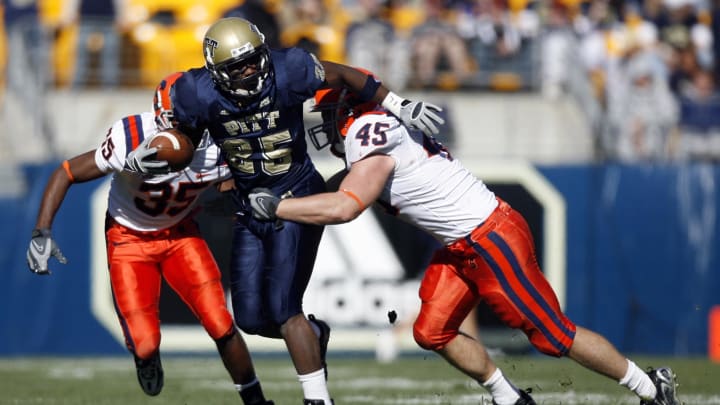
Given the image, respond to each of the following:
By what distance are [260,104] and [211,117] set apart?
0.20 metres

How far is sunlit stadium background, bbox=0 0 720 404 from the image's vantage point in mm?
9438

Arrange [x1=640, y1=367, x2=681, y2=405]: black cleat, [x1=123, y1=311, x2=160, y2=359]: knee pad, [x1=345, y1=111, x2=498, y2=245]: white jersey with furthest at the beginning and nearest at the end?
[x1=123, y1=311, x2=160, y2=359]: knee pad
[x1=640, y1=367, x2=681, y2=405]: black cleat
[x1=345, y1=111, x2=498, y2=245]: white jersey

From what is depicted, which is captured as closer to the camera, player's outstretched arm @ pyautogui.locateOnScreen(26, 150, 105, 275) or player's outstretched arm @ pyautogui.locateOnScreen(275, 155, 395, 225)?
player's outstretched arm @ pyautogui.locateOnScreen(275, 155, 395, 225)

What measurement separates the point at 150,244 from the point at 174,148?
2.97 feet

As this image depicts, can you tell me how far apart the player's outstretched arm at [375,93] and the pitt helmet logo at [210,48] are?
48 cm

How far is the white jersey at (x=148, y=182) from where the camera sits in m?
5.49

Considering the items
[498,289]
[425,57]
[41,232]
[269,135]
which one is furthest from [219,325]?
[425,57]

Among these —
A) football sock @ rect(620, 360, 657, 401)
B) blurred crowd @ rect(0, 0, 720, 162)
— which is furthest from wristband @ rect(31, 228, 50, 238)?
blurred crowd @ rect(0, 0, 720, 162)

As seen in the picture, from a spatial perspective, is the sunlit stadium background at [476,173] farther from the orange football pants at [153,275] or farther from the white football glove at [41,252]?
the white football glove at [41,252]

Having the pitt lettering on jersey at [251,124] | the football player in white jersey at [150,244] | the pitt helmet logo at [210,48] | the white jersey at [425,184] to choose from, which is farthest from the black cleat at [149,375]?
the pitt helmet logo at [210,48]

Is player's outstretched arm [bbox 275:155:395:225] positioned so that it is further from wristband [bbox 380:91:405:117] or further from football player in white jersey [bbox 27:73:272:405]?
football player in white jersey [bbox 27:73:272:405]

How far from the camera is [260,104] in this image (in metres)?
4.94

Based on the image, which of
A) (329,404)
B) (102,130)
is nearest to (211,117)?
Answer: (329,404)

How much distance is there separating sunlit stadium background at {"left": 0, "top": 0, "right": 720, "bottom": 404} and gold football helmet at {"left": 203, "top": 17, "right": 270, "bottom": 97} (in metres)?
4.30
